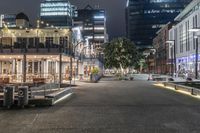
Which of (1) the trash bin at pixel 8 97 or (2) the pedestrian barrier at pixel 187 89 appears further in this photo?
(2) the pedestrian barrier at pixel 187 89

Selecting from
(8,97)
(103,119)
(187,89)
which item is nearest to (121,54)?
(187,89)

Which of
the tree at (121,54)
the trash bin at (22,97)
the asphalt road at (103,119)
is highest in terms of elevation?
the tree at (121,54)

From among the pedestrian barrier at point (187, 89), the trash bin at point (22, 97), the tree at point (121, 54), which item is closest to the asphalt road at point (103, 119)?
the trash bin at point (22, 97)

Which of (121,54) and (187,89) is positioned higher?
(121,54)

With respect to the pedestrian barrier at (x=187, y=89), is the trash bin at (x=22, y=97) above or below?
above

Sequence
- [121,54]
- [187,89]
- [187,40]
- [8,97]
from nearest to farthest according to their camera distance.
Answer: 1. [8,97]
2. [187,89]
3. [121,54]
4. [187,40]

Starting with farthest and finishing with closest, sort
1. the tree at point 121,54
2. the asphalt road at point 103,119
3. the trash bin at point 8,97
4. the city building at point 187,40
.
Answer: the city building at point 187,40, the tree at point 121,54, the trash bin at point 8,97, the asphalt road at point 103,119

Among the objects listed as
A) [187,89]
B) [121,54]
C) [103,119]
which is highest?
[121,54]

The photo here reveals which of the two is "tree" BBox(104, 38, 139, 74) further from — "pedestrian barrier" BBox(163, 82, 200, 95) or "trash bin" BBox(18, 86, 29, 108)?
"trash bin" BBox(18, 86, 29, 108)

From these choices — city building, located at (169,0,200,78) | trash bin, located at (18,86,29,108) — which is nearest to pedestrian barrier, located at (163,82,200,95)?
trash bin, located at (18,86,29,108)

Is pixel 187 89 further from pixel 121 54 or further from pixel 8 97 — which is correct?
pixel 121 54

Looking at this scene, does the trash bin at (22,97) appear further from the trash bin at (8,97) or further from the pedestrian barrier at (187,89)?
the pedestrian barrier at (187,89)

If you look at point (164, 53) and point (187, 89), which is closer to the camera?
point (187, 89)

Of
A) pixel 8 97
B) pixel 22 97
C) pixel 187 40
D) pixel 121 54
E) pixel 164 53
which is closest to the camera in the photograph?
pixel 8 97
